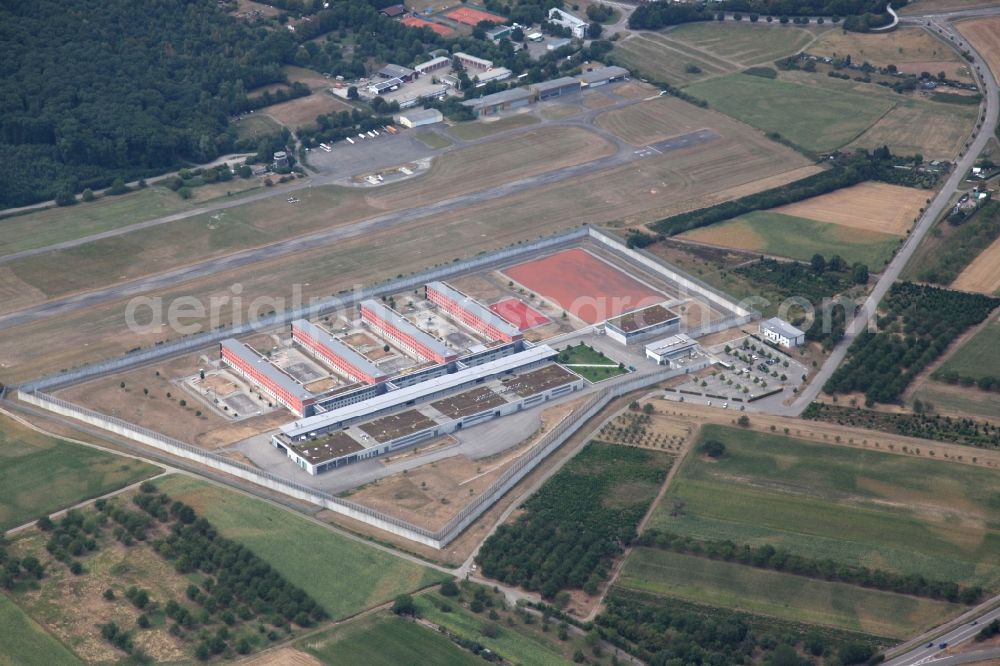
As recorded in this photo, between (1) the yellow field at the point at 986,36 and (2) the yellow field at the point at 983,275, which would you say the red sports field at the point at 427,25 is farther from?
(2) the yellow field at the point at 983,275

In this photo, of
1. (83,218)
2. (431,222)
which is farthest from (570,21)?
(83,218)

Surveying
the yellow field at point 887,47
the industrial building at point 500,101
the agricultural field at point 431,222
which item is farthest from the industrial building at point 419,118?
the yellow field at point 887,47

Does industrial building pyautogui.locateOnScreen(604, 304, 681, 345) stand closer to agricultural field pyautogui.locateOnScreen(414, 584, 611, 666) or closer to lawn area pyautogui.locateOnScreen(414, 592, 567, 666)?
agricultural field pyautogui.locateOnScreen(414, 584, 611, 666)

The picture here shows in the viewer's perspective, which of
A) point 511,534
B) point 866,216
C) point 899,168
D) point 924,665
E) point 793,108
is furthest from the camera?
point 793,108

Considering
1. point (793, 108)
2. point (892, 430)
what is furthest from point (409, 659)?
point (793, 108)

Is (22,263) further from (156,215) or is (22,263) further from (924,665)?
(924,665)

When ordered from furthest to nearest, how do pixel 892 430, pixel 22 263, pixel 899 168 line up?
pixel 899 168 → pixel 22 263 → pixel 892 430
